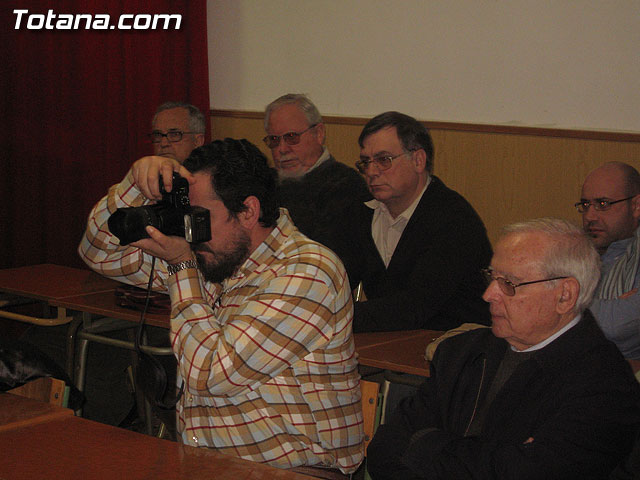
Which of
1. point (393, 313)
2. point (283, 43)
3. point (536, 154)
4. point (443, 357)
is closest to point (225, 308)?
point (443, 357)

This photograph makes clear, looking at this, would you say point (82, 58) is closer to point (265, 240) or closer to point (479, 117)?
point (479, 117)

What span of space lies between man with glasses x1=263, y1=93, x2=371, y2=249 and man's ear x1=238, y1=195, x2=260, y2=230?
1577mm

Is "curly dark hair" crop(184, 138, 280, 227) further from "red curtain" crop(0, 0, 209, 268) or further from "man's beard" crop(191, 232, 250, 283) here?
"red curtain" crop(0, 0, 209, 268)

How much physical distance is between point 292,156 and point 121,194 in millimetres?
1562

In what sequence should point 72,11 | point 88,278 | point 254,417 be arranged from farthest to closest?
1. point 72,11
2. point 88,278
3. point 254,417

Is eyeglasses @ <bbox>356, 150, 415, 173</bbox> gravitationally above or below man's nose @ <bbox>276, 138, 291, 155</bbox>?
below

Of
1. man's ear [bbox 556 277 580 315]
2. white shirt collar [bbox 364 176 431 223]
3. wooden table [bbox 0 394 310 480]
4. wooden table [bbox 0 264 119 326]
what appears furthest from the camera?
wooden table [bbox 0 264 119 326]

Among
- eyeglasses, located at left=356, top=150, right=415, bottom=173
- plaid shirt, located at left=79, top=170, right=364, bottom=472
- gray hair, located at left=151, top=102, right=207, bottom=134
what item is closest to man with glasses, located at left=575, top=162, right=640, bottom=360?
eyeglasses, located at left=356, top=150, right=415, bottom=173

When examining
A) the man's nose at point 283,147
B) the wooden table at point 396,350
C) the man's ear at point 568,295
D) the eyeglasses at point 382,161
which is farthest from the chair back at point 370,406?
the man's nose at point 283,147

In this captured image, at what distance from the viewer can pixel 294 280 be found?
1766 millimetres

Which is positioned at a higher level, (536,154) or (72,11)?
(72,11)

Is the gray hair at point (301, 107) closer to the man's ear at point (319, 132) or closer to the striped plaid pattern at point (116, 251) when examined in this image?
the man's ear at point (319, 132)

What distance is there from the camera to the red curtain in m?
4.89

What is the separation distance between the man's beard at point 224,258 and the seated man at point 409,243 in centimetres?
87
